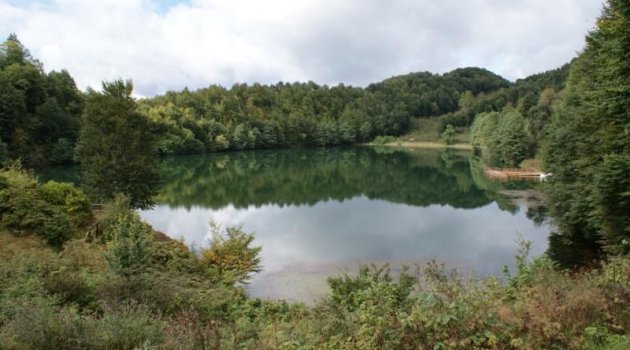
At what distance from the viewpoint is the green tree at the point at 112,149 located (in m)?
23.6

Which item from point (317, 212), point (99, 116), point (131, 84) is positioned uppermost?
point (131, 84)

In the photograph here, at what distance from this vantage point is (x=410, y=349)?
6.19m

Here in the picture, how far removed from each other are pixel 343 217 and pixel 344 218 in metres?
0.47

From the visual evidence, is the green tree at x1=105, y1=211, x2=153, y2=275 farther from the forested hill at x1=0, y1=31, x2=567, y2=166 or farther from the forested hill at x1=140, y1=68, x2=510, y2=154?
the forested hill at x1=140, y1=68, x2=510, y2=154

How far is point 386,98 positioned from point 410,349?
174 meters

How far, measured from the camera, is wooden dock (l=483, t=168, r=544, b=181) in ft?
199

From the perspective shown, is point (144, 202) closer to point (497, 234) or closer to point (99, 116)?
point (99, 116)

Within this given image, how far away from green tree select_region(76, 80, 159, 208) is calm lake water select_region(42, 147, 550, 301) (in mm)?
6795

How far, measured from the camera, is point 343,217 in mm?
39562

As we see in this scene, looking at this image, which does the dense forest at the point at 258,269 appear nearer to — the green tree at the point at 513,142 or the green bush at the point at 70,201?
the green bush at the point at 70,201

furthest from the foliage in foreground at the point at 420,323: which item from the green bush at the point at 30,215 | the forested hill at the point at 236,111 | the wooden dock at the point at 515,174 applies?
the wooden dock at the point at 515,174

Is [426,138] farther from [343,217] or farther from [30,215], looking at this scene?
[30,215]

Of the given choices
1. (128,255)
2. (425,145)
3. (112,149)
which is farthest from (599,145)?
(425,145)

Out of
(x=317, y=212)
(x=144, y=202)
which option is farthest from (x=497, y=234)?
(x=144, y=202)
